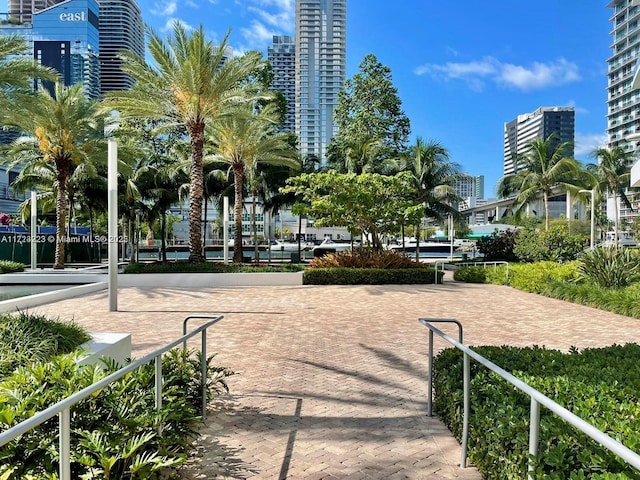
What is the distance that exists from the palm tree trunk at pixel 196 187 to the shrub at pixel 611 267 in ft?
49.0

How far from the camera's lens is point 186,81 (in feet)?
60.0

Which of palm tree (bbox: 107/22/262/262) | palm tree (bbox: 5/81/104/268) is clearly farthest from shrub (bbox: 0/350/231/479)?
palm tree (bbox: 5/81/104/268)

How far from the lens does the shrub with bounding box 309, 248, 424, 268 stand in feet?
68.2

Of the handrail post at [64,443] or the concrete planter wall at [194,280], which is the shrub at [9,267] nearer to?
the concrete planter wall at [194,280]

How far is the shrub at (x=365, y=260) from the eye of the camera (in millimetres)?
20797

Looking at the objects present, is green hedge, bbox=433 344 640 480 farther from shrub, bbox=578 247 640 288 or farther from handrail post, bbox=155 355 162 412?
shrub, bbox=578 247 640 288

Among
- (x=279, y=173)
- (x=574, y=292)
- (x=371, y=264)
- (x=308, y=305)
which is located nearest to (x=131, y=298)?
(x=308, y=305)

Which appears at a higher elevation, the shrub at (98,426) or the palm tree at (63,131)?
the palm tree at (63,131)

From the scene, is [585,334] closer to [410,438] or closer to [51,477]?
[410,438]

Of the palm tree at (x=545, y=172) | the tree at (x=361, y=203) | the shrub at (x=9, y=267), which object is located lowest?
the shrub at (x=9, y=267)

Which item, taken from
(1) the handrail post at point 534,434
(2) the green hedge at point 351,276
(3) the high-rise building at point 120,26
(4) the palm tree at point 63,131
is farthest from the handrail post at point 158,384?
(3) the high-rise building at point 120,26

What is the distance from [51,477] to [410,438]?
9.47 ft

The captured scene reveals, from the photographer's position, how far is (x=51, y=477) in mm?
2502

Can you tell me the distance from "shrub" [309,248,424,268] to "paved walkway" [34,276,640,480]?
461 centimetres
